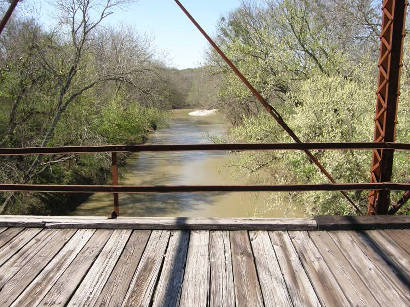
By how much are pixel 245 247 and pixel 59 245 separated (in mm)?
1861

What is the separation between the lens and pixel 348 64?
16.2m

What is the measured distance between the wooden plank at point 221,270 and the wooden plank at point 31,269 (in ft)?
4.97

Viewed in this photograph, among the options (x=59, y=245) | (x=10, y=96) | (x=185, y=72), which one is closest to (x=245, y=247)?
(x=59, y=245)

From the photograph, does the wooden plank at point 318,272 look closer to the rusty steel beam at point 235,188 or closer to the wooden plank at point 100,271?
the rusty steel beam at point 235,188

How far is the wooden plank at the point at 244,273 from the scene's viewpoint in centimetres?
254

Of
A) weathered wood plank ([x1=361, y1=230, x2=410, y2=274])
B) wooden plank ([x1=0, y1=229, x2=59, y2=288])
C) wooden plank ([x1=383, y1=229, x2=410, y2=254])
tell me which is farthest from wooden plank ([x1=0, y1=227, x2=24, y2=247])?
wooden plank ([x1=383, y1=229, x2=410, y2=254])

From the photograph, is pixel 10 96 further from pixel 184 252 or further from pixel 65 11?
pixel 184 252

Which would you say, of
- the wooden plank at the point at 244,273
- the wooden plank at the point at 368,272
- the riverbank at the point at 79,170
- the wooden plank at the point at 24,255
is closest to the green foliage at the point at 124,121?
the riverbank at the point at 79,170

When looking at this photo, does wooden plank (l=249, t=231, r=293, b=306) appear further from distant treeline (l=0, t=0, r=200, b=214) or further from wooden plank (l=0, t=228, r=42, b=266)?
distant treeline (l=0, t=0, r=200, b=214)

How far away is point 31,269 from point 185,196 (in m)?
15.5

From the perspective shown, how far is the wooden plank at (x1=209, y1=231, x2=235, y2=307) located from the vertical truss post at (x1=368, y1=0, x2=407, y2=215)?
198cm

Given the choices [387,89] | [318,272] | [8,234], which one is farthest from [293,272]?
[8,234]

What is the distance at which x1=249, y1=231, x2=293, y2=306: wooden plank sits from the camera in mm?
2548

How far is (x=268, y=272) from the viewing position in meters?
2.88
